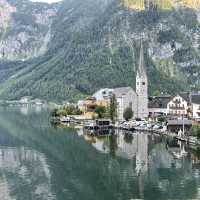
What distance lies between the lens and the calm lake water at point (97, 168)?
50.4 m

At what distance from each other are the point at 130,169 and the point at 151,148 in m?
16.2

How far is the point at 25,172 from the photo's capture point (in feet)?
199

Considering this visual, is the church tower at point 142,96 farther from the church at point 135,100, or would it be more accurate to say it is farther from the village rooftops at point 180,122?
the village rooftops at point 180,122

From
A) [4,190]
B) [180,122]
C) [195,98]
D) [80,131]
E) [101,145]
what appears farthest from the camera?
[195,98]

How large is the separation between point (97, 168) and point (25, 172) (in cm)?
809

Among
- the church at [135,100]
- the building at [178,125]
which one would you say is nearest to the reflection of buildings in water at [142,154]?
the building at [178,125]

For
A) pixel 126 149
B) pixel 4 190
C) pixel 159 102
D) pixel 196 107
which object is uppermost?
pixel 159 102

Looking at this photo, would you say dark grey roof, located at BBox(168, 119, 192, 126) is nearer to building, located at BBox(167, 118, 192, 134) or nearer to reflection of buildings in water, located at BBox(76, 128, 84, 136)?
building, located at BBox(167, 118, 192, 134)

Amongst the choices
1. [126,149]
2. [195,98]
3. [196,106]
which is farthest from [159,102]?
[126,149]

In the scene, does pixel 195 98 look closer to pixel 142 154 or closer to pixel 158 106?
pixel 158 106

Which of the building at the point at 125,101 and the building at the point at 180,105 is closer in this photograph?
the building at the point at 180,105

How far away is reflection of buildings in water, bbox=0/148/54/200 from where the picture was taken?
51.7 m

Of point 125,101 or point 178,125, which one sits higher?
point 125,101

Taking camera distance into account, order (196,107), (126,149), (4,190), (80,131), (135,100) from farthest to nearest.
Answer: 1. (135,100)
2. (196,107)
3. (80,131)
4. (126,149)
5. (4,190)
